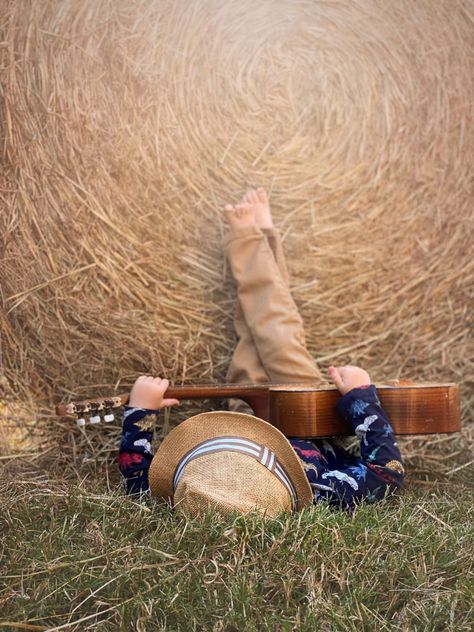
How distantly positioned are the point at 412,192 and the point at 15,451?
1622 mm

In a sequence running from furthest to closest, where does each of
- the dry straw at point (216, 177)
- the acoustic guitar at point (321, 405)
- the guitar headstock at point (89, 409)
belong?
the dry straw at point (216, 177) < the acoustic guitar at point (321, 405) < the guitar headstock at point (89, 409)

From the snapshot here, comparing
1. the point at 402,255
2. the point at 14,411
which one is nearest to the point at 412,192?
the point at 402,255

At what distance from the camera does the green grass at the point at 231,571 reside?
1.66 metres

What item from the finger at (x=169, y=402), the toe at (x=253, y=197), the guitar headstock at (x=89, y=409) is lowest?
the finger at (x=169, y=402)

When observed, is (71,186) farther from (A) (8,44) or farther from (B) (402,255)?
(B) (402,255)

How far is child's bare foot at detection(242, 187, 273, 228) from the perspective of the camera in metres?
2.92

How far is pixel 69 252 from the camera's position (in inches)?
106

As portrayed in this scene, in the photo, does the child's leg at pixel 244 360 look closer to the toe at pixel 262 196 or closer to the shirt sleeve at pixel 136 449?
the toe at pixel 262 196

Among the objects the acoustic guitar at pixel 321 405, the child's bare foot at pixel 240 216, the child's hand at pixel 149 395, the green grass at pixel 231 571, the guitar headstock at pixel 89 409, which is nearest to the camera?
the green grass at pixel 231 571

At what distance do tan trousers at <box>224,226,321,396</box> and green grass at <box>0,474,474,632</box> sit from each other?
2.39ft

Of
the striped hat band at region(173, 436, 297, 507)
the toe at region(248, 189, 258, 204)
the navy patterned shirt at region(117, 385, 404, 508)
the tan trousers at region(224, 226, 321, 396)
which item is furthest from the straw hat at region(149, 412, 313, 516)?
the toe at region(248, 189, 258, 204)

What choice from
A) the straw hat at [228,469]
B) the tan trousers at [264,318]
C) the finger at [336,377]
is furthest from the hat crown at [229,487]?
the tan trousers at [264,318]

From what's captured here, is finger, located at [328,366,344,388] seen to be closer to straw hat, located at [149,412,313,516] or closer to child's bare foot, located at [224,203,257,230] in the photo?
straw hat, located at [149,412,313,516]

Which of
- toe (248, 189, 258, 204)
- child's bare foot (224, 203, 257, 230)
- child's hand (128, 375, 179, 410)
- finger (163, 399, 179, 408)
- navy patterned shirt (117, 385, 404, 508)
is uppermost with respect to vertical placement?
toe (248, 189, 258, 204)
